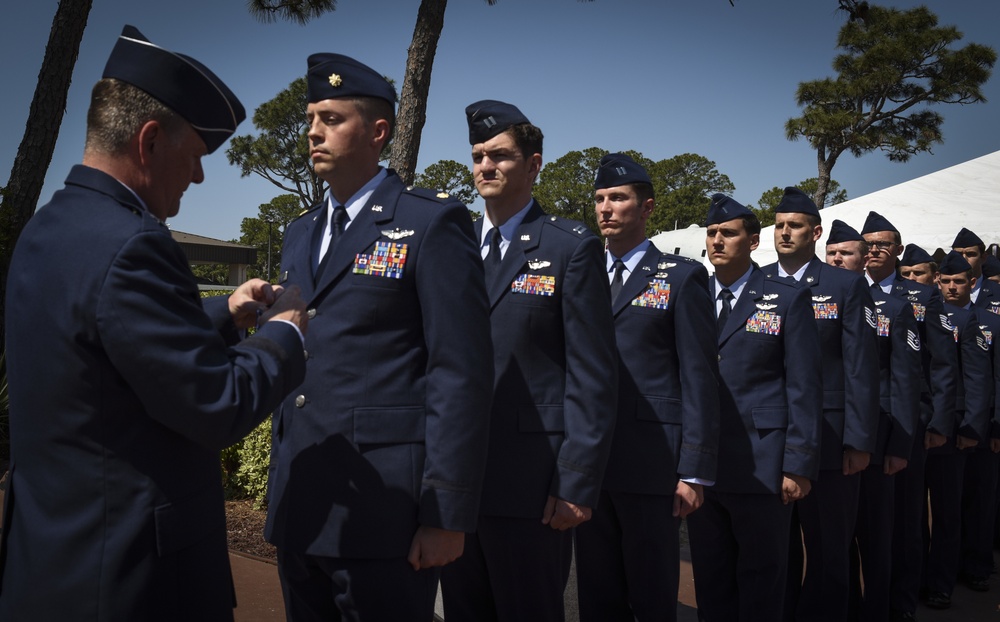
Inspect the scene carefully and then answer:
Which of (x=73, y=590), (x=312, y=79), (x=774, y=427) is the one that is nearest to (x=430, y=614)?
(x=73, y=590)

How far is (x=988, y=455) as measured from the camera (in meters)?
7.07

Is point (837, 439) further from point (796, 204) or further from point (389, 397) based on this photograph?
point (389, 397)

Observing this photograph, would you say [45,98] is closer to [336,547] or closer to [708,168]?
[336,547]

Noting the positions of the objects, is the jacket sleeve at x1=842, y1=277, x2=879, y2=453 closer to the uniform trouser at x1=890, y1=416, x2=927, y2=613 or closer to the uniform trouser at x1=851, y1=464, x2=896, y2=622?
the uniform trouser at x1=851, y1=464, x2=896, y2=622

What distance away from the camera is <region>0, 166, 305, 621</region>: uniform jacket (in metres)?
1.79

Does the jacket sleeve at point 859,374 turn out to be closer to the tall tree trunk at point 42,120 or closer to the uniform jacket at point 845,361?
the uniform jacket at point 845,361

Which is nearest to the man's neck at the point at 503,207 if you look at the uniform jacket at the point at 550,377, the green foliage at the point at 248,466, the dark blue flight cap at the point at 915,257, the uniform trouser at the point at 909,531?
the uniform jacket at the point at 550,377

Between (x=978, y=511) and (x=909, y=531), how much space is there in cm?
142

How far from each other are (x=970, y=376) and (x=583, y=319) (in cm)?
510

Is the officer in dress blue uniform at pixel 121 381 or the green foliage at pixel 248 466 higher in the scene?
the officer in dress blue uniform at pixel 121 381

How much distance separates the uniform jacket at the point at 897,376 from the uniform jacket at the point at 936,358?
0.42 m

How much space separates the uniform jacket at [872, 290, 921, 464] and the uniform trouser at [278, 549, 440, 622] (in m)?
3.94

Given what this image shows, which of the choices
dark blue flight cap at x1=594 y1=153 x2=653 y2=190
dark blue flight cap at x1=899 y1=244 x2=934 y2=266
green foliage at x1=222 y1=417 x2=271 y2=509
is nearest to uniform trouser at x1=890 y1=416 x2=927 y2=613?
dark blue flight cap at x1=899 y1=244 x2=934 y2=266

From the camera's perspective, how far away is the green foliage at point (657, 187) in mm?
59844
